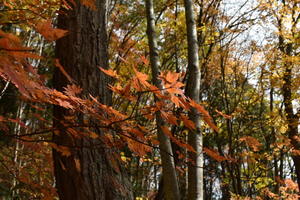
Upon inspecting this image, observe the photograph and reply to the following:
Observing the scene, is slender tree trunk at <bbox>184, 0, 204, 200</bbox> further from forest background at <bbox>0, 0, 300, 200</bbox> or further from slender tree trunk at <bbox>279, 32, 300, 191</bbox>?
slender tree trunk at <bbox>279, 32, 300, 191</bbox>

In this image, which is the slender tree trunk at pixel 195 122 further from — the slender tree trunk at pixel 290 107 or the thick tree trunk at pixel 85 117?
the slender tree trunk at pixel 290 107

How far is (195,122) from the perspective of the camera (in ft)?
8.00

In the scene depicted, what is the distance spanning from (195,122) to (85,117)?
1043mm

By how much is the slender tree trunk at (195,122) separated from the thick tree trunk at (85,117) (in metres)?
0.69

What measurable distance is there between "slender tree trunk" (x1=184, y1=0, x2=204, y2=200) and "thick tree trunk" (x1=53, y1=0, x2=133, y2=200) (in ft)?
2.28

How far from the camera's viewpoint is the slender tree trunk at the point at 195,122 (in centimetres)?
234

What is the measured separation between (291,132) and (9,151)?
7192 millimetres

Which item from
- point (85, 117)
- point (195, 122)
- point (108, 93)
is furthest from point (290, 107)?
point (85, 117)

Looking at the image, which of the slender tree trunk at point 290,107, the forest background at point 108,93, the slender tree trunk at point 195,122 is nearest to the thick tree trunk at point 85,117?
the forest background at point 108,93

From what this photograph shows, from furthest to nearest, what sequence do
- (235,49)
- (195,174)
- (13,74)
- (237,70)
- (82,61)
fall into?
(237,70), (235,49), (195,174), (82,61), (13,74)

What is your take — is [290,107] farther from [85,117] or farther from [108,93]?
[85,117]

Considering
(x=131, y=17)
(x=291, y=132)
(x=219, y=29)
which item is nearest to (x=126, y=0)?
(x=131, y=17)

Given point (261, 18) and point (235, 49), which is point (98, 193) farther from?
point (235, 49)

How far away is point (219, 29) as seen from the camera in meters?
6.65
